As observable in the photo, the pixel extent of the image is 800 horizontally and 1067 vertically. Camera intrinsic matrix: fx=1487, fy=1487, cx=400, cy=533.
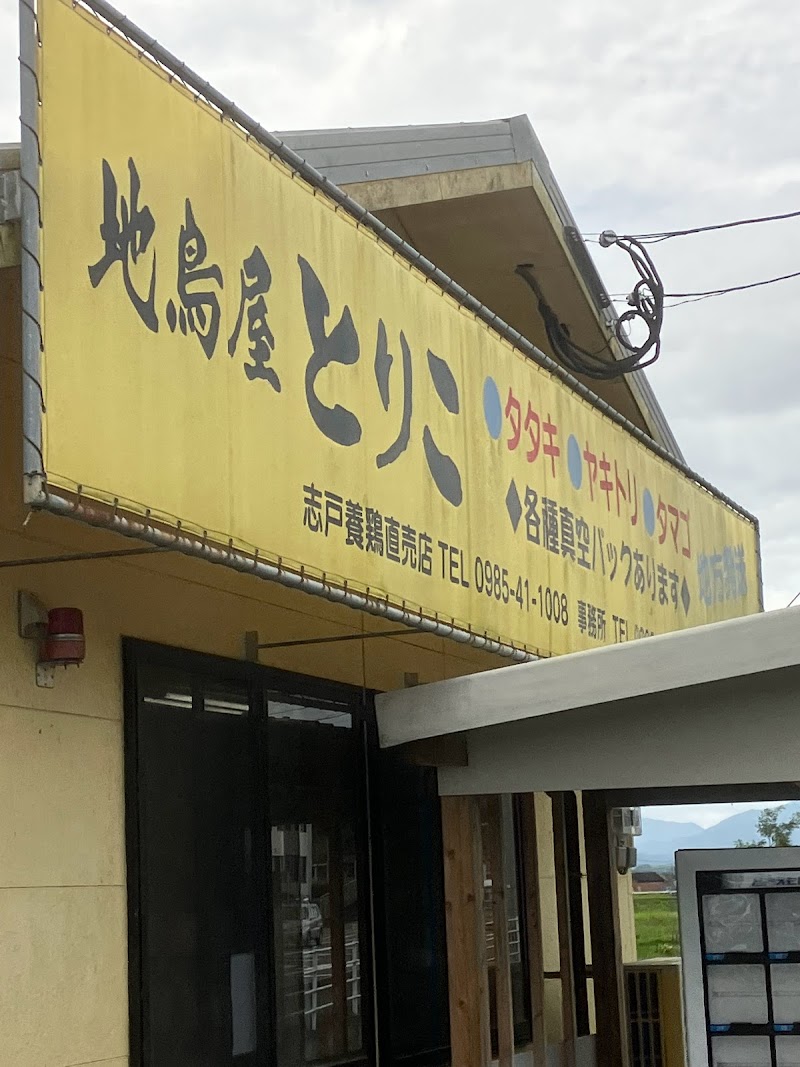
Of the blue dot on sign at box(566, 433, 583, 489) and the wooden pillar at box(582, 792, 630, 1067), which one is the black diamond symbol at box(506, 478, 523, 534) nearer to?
the blue dot on sign at box(566, 433, 583, 489)

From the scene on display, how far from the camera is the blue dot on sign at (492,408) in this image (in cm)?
839

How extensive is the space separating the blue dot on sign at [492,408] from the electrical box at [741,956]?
2745mm

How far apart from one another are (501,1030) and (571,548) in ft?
10.1

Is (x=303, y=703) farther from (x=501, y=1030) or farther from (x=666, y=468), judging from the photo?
(x=666, y=468)

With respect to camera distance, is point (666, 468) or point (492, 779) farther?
point (666, 468)

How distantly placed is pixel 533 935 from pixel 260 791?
101 inches

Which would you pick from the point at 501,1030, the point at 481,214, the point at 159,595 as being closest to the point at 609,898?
the point at 501,1030

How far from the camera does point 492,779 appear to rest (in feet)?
23.7

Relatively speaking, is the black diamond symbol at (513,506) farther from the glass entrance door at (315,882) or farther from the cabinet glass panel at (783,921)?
the cabinet glass panel at (783,921)

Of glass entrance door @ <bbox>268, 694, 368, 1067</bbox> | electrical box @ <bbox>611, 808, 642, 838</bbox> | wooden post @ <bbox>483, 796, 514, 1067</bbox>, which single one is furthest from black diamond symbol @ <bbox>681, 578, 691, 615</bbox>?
wooden post @ <bbox>483, 796, 514, 1067</bbox>

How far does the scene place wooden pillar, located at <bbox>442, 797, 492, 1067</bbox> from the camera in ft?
24.2

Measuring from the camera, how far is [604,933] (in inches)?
392

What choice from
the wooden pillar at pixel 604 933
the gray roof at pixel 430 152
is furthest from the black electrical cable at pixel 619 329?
the wooden pillar at pixel 604 933

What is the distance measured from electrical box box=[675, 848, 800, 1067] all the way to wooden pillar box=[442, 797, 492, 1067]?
109 cm
